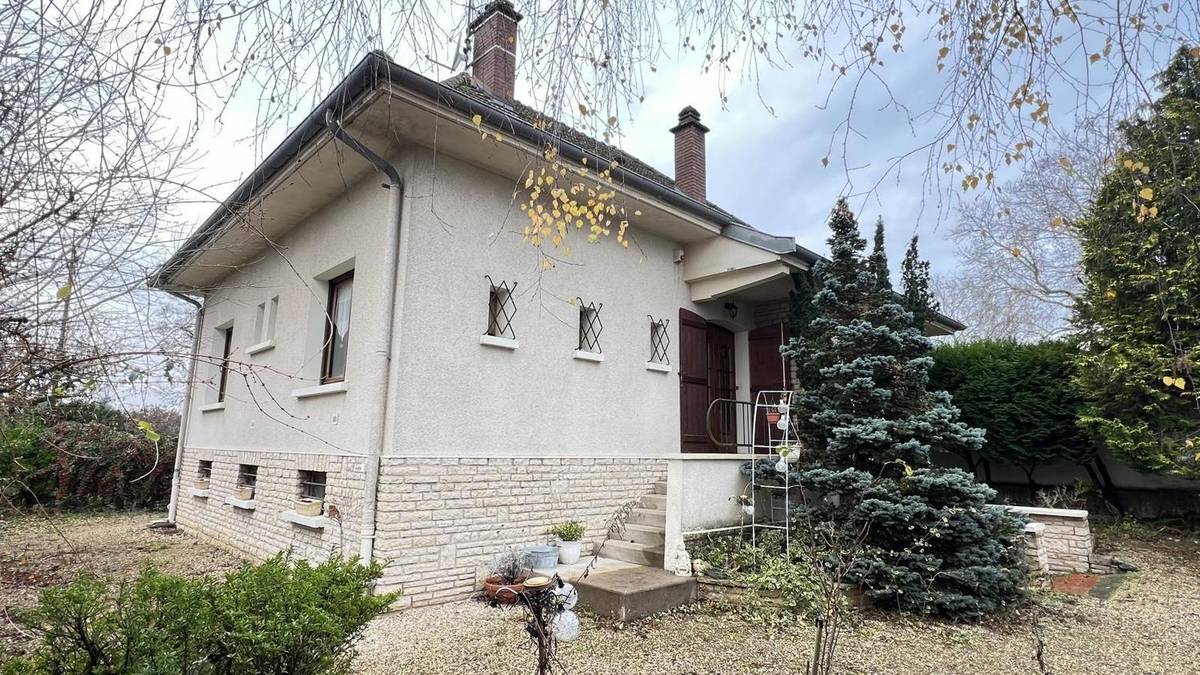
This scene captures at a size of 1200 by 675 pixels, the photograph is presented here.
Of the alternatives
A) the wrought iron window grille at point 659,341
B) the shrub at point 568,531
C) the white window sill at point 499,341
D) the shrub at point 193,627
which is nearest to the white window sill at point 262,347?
the white window sill at point 499,341

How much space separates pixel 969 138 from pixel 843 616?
13.4 feet

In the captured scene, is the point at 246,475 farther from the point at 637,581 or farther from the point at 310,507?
the point at 637,581

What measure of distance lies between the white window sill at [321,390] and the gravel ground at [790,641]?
2.30m

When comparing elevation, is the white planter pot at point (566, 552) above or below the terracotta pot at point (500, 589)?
above

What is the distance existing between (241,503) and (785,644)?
696 cm

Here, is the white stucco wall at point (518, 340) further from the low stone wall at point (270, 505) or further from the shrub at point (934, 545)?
the shrub at point (934, 545)

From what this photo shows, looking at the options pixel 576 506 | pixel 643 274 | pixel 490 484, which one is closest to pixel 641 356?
pixel 643 274

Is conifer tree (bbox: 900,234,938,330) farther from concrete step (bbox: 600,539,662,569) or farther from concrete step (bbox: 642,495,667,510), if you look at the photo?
concrete step (bbox: 600,539,662,569)

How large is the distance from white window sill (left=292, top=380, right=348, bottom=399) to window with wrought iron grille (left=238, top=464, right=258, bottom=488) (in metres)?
2.13

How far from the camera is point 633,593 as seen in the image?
521 centimetres

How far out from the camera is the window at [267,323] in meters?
8.57

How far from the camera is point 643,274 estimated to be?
27.3 ft

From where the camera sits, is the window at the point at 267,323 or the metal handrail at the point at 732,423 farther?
the metal handrail at the point at 732,423

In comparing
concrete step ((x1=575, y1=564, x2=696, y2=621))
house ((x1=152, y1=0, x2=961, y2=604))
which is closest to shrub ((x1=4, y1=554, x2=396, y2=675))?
house ((x1=152, y1=0, x2=961, y2=604))
